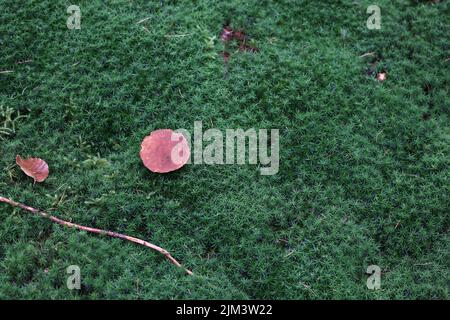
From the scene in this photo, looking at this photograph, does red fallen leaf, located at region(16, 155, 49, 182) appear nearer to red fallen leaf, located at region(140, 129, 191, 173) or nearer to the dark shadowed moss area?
the dark shadowed moss area

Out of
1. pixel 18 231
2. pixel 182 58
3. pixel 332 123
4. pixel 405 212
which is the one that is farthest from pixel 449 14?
pixel 18 231

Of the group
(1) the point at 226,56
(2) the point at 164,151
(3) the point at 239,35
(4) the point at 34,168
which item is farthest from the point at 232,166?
(4) the point at 34,168

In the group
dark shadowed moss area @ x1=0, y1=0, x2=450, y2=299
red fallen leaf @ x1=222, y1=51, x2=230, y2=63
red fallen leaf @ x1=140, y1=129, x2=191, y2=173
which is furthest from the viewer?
red fallen leaf @ x1=222, y1=51, x2=230, y2=63

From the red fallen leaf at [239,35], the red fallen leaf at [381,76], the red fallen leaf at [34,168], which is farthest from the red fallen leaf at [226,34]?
the red fallen leaf at [34,168]

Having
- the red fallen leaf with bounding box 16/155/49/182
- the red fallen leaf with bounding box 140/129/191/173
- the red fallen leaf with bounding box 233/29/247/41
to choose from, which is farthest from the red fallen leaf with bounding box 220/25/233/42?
the red fallen leaf with bounding box 16/155/49/182

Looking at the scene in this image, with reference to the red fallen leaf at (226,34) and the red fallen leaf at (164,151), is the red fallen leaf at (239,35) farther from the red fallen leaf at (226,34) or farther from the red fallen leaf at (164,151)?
the red fallen leaf at (164,151)
